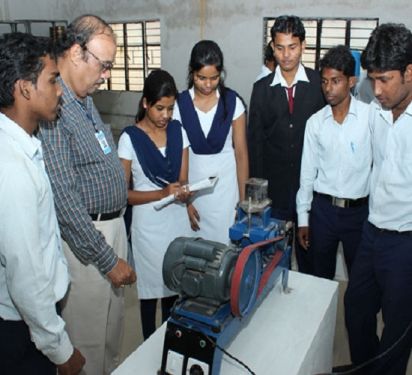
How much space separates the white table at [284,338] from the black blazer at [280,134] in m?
0.73

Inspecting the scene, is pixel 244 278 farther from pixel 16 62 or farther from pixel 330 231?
pixel 330 231

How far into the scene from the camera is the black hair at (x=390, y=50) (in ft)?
4.77

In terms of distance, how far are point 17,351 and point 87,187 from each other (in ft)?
1.78

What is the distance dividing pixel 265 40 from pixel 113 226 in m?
2.99

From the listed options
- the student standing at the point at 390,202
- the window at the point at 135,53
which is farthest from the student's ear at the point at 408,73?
the window at the point at 135,53

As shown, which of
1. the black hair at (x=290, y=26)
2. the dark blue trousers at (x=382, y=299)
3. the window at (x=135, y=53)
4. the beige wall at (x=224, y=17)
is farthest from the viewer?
the window at (x=135, y=53)

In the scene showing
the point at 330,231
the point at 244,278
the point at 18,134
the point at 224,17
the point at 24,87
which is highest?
the point at 224,17

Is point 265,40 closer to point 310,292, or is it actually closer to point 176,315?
point 310,292

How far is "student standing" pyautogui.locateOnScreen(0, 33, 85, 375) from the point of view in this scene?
1028 millimetres

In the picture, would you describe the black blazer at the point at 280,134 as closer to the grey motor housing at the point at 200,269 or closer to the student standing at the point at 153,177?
the student standing at the point at 153,177

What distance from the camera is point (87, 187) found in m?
1.48

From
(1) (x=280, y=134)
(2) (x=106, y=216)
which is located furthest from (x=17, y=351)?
(1) (x=280, y=134)

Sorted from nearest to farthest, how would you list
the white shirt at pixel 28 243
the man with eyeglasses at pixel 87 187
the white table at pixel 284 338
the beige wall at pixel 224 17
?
the white shirt at pixel 28 243
the white table at pixel 284 338
the man with eyeglasses at pixel 87 187
the beige wall at pixel 224 17

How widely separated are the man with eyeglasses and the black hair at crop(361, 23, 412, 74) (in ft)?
2.94
